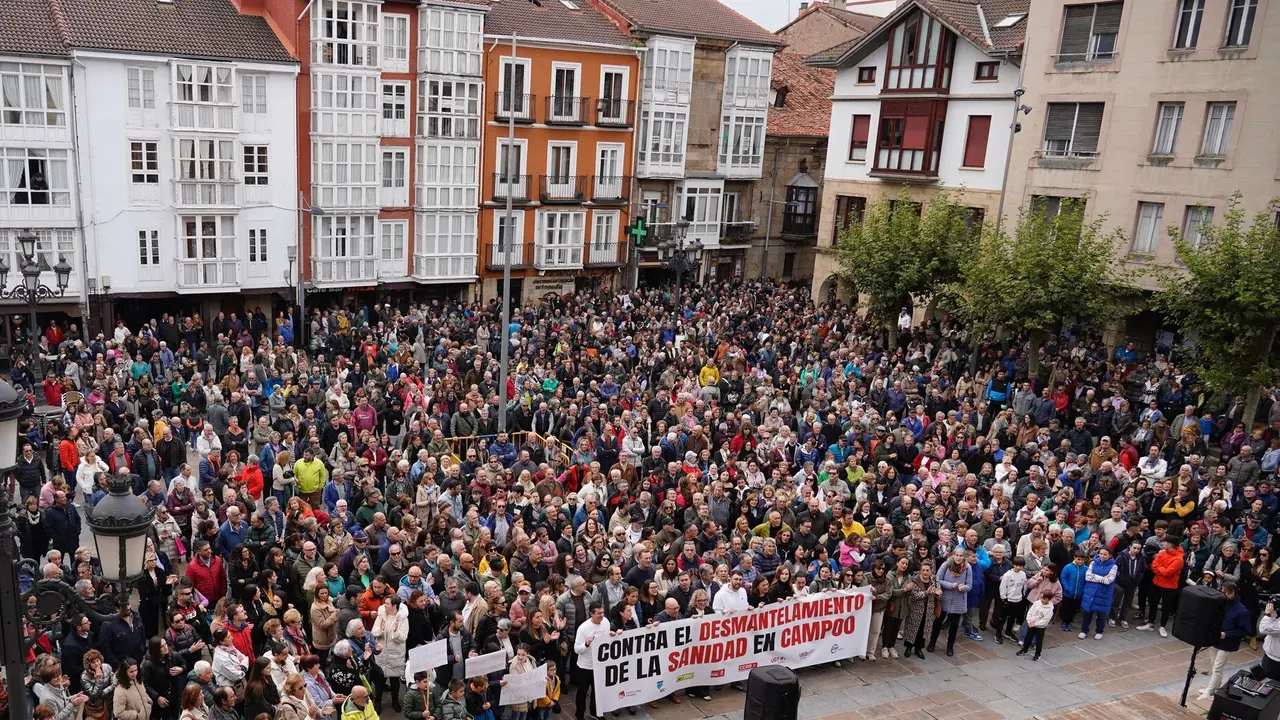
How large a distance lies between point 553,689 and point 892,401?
44.1 ft

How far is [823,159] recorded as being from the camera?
48812mm

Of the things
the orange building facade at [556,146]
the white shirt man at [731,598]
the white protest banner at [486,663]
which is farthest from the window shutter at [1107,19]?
the white protest banner at [486,663]

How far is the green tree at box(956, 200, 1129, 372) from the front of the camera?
2517cm

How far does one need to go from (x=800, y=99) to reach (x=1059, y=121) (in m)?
19.9

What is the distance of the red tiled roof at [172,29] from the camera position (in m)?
30.4

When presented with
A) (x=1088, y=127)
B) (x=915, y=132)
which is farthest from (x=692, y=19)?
(x=1088, y=127)

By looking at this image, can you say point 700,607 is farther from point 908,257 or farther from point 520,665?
point 908,257

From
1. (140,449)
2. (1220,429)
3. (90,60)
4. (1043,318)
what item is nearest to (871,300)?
(1043,318)

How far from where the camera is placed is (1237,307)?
69.5 feet

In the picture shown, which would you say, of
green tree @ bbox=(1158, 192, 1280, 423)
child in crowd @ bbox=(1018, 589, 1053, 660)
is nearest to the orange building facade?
green tree @ bbox=(1158, 192, 1280, 423)

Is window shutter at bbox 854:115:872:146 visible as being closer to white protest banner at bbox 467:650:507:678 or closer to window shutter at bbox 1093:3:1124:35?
window shutter at bbox 1093:3:1124:35

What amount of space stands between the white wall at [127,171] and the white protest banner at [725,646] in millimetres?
25776

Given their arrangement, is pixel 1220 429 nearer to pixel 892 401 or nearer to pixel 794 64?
pixel 892 401

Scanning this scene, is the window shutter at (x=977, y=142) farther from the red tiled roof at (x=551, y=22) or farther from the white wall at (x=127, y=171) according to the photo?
the white wall at (x=127, y=171)
